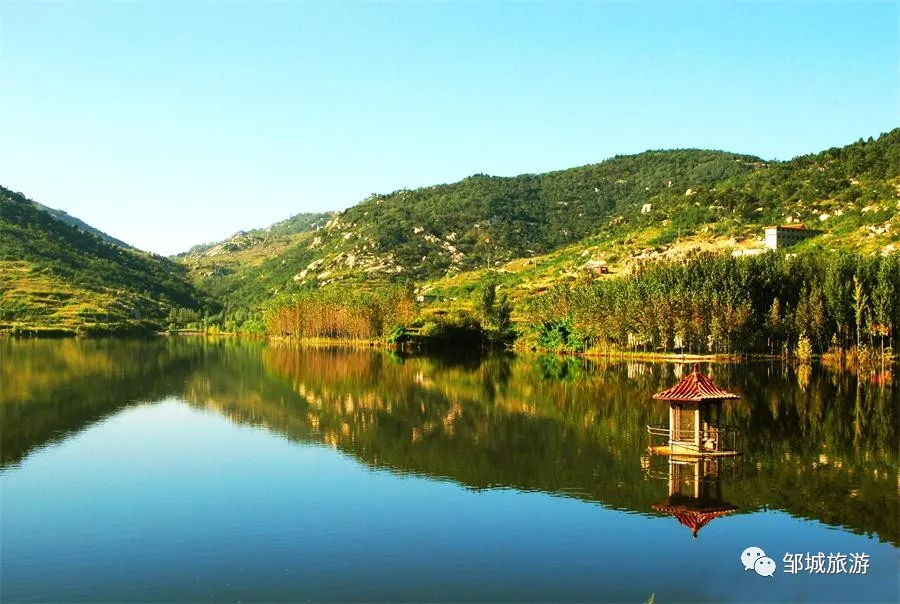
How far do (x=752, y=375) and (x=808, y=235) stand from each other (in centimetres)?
8598

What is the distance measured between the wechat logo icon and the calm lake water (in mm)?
278

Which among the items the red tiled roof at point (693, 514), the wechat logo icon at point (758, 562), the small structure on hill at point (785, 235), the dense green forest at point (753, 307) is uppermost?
the small structure on hill at point (785, 235)

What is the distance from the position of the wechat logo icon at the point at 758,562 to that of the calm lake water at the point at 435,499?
28 cm

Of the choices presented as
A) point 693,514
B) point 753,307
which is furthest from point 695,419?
point 753,307

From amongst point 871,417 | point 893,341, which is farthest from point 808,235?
point 871,417

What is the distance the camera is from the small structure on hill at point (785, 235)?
156125mm

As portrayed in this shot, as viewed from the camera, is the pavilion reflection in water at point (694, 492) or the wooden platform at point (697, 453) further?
the wooden platform at point (697, 453)

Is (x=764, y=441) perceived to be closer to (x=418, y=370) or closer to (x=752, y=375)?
(x=752, y=375)

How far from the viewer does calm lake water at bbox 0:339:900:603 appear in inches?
1038

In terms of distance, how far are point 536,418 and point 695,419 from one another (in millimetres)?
17612

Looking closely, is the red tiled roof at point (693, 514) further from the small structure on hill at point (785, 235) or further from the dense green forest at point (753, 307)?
the small structure on hill at point (785, 235)

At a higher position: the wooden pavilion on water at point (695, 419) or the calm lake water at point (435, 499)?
the wooden pavilion on water at point (695, 419)

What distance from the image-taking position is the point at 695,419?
141ft

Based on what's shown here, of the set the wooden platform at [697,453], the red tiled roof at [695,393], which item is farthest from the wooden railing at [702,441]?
the red tiled roof at [695,393]
